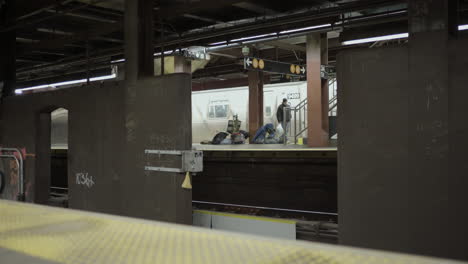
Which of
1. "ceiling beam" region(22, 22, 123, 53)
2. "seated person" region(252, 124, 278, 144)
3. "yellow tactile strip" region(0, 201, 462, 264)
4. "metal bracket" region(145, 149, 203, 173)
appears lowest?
"yellow tactile strip" region(0, 201, 462, 264)

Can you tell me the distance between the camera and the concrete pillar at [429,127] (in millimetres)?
4168

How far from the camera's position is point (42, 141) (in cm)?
946

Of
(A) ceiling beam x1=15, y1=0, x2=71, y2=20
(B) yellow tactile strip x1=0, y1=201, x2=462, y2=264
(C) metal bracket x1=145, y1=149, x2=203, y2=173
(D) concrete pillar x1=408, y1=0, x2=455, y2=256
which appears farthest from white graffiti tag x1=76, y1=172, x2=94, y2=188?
(D) concrete pillar x1=408, y1=0, x2=455, y2=256

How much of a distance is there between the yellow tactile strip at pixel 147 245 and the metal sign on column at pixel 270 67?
34.7 ft

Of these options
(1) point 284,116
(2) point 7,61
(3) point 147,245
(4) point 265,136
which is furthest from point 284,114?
(3) point 147,245

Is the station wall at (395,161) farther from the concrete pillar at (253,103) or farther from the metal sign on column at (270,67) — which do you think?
the concrete pillar at (253,103)

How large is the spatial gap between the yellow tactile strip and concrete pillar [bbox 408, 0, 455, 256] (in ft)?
8.81

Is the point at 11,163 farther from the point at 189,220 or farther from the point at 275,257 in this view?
the point at 275,257

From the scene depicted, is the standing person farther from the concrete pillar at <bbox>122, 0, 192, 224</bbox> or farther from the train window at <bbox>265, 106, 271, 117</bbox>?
the concrete pillar at <bbox>122, 0, 192, 224</bbox>

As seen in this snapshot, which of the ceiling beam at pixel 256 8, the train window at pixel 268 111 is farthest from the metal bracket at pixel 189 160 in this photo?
the train window at pixel 268 111

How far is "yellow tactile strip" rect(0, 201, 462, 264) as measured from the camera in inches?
76.1

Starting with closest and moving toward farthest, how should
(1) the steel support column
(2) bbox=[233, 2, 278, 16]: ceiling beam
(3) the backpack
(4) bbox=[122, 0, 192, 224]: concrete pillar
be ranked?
1. (4) bbox=[122, 0, 192, 224]: concrete pillar
2. (1) the steel support column
3. (2) bbox=[233, 2, 278, 16]: ceiling beam
4. (3) the backpack

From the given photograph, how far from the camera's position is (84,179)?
7973mm

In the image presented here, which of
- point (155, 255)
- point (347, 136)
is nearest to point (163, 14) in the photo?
point (347, 136)
